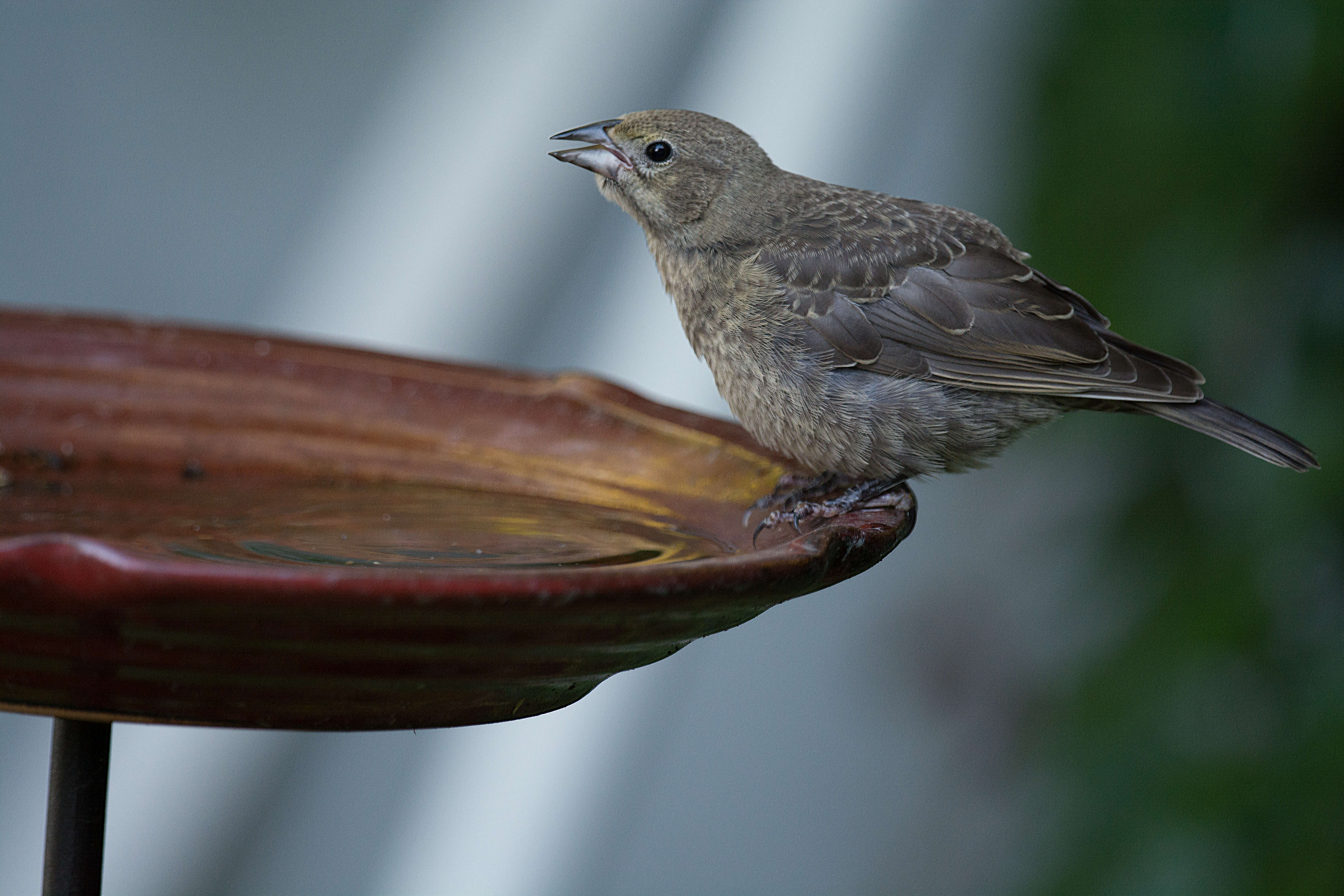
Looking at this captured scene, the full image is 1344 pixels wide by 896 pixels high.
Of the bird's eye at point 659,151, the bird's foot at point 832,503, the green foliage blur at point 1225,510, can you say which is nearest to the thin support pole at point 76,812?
the bird's foot at point 832,503

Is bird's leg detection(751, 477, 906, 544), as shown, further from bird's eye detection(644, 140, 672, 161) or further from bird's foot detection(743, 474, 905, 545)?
bird's eye detection(644, 140, 672, 161)

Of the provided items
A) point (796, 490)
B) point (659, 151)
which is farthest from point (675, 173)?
point (796, 490)

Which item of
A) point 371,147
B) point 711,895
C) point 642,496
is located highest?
point 371,147

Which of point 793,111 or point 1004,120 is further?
point 793,111

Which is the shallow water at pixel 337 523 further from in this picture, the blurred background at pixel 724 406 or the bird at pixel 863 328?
the blurred background at pixel 724 406

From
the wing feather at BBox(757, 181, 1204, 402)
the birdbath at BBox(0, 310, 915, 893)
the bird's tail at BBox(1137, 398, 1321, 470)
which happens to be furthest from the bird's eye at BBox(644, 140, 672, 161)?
the bird's tail at BBox(1137, 398, 1321, 470)

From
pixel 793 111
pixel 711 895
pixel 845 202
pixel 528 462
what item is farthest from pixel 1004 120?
pixel 528 462

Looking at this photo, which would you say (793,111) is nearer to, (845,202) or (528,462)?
(845,202)
